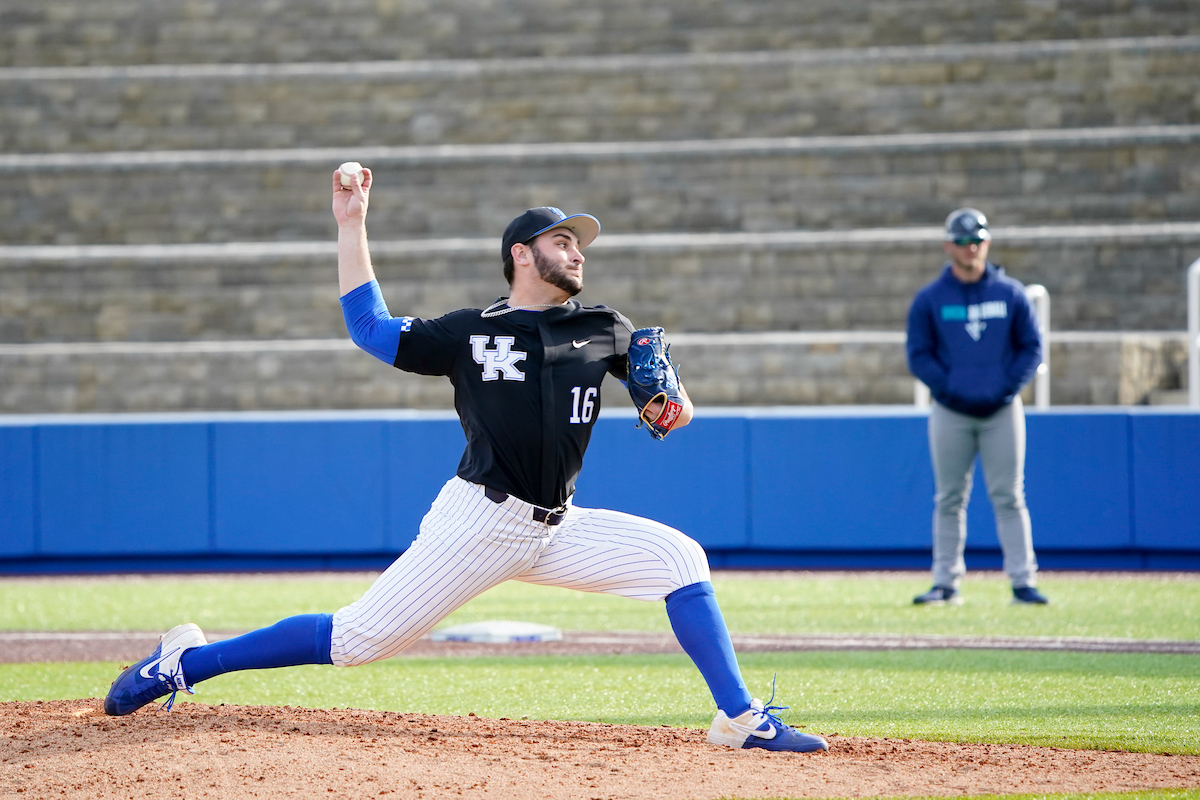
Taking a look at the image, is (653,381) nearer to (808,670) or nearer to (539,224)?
(539,224)

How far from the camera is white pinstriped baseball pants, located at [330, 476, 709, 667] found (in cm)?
415

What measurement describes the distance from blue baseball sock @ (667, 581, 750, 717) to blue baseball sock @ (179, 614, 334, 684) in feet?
3.53

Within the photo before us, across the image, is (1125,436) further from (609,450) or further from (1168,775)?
(1168,775)

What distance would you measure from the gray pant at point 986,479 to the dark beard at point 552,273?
439 centimetres

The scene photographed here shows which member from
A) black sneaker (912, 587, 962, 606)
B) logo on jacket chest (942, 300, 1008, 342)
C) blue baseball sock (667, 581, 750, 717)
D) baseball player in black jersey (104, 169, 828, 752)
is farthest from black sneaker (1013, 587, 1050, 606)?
blue baseball sock (667, 581, 750, 717)

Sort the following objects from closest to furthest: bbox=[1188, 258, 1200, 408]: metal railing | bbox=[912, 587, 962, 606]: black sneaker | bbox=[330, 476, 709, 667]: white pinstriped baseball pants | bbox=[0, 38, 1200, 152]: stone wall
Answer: bbox=[330, 476, 709, 667]: white pinstriped baseball pants < bbox=[912, 587, 962, 606]: black sneaker < bbox=[1188, 258, 1200, 408]: metal railing < bbox=[0, 38, 1200, 152]: stone wall

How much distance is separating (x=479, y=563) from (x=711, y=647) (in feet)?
2.41

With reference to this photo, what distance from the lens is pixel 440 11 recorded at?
1967cm

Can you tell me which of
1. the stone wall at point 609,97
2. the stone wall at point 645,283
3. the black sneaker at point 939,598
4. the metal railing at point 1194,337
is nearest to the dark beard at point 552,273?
the black sneaker at point 939,598

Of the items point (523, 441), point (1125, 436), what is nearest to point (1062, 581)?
point (1125, 436)

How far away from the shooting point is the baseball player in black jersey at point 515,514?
4.14 meters

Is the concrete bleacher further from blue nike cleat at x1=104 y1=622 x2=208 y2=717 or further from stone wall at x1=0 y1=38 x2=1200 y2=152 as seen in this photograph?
blue nike cleat at x1=104 y1=622 x2=208 y2=717

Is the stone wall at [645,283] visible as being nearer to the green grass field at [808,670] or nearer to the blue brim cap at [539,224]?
the green grass field at [808,670]

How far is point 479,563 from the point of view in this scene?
13.6 ft
